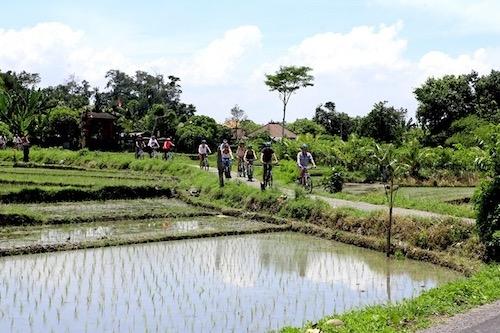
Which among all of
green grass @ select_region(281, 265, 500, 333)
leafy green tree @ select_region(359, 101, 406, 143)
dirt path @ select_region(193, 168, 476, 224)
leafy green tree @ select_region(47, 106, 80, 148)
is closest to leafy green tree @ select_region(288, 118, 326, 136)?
leafy green tree @ select_region(359, 101, 406, 143)

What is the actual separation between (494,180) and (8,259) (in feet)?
33.3

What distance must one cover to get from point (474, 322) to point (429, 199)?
13215 millimetres

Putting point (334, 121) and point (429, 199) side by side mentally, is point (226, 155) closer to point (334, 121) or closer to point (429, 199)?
point (429, 199)

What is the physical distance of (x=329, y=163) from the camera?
113 ft

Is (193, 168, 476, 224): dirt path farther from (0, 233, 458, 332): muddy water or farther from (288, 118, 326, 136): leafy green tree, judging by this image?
(288, 118, 326, 136): leafy green tree

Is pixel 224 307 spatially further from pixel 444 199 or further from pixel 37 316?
pixel 444 199

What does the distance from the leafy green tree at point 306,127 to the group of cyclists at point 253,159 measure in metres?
37.4

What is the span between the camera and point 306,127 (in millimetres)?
67438

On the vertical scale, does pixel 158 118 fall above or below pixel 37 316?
above

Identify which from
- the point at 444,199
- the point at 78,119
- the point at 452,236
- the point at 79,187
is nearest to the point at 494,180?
the point at 452,236

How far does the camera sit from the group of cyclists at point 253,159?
20609 mm

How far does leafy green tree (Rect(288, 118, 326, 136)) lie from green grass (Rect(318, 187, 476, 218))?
1501 inches

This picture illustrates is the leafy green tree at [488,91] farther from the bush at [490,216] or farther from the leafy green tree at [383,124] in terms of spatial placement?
the bush at [490,216]

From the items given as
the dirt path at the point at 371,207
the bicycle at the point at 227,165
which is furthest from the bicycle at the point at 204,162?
the dirt path at the point at 371,207
